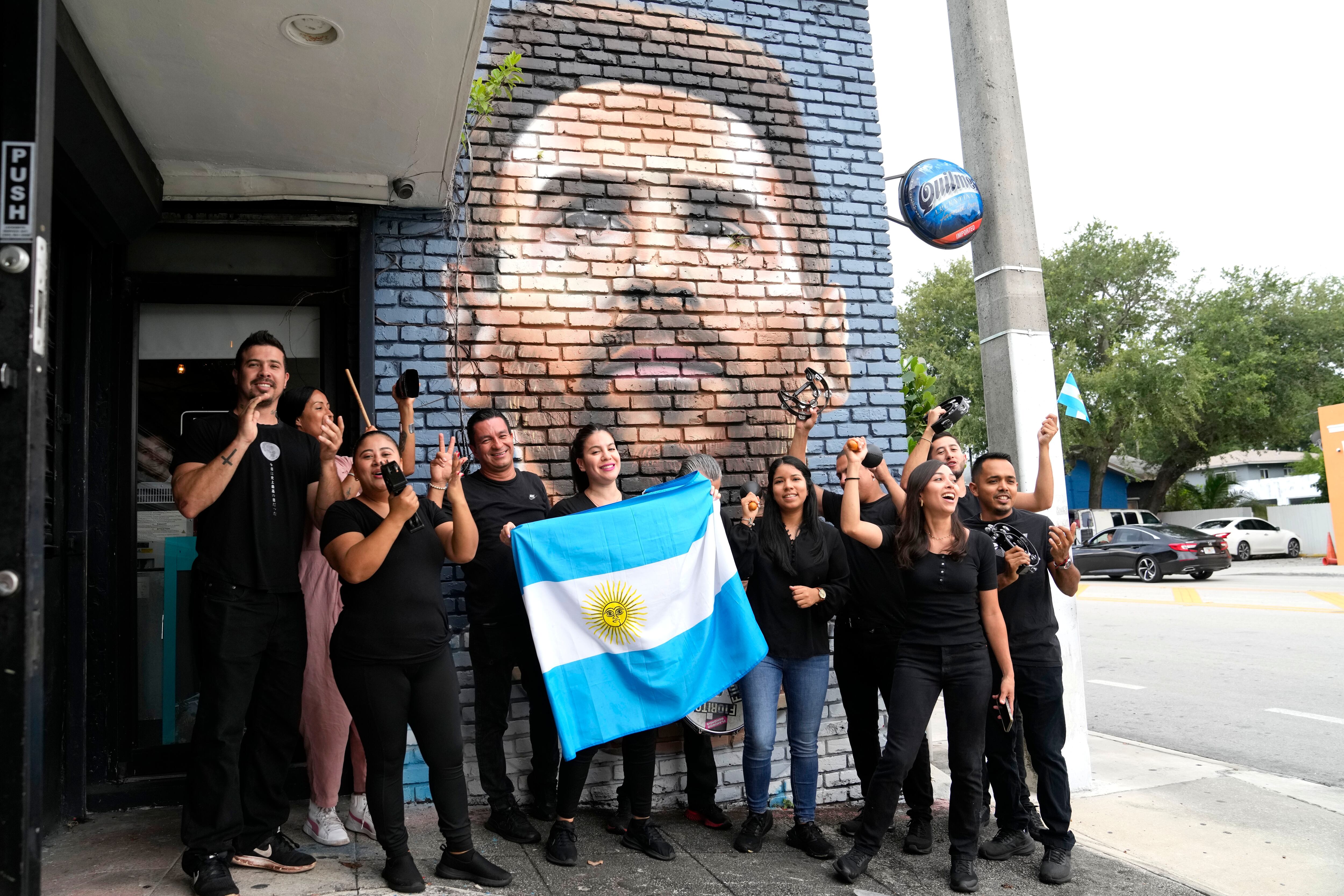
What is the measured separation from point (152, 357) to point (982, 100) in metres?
5.29

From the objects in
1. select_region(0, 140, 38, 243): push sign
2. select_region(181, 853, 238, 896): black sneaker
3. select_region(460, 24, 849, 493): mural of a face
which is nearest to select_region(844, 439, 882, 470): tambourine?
select_region(460, 24, 849, 493): mural of a face

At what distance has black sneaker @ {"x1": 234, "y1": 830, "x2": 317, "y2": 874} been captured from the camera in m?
3.84

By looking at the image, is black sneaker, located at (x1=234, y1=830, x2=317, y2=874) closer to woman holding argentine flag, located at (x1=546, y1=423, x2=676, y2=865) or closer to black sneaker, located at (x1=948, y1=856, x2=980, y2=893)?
woman holding argentine flag, located at (x1=546, y1=423, x2=676, y2=865)

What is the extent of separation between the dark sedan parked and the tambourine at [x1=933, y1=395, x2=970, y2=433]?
17.8 metres

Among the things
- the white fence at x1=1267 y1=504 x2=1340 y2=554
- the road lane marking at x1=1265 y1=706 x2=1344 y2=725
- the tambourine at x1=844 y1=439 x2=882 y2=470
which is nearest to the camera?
the tambourine at x1=844 y1=439 x2=882 y2=470

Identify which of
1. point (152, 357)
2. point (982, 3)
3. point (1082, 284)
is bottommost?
point (152, 357)

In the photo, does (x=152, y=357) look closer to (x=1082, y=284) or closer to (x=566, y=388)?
(x=566, y=388)

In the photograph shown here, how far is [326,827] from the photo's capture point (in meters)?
4.22

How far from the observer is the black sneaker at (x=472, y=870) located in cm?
379

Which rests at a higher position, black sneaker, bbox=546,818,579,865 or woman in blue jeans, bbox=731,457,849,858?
woman in blue jeans, bbox=731,457,849,858

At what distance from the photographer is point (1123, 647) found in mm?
12250

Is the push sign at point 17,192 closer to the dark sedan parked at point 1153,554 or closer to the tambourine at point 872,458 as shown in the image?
the tambourine at point 872,458

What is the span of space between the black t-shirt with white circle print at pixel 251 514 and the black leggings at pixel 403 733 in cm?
52

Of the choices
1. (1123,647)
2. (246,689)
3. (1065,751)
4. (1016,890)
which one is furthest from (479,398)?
(1123,647)
